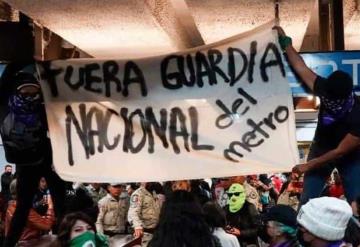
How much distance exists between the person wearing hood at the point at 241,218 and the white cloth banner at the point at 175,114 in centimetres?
357

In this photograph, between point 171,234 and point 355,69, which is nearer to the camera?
point 171,234

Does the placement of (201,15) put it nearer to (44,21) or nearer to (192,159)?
(44,21)

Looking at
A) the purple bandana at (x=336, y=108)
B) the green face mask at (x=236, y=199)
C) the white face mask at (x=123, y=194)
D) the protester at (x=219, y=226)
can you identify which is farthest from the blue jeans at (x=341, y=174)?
the white face mask at (x=123, y=194)

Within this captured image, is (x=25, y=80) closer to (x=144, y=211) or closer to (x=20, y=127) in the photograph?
(x=20, y=127)

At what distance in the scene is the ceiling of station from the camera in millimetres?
6754

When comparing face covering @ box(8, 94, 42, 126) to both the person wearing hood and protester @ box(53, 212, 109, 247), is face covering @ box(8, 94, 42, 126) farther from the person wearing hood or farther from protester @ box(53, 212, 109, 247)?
the person wearing hood

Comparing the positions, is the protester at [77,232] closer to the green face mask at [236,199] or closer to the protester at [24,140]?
the protester at [24,140]

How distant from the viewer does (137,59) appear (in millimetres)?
5309

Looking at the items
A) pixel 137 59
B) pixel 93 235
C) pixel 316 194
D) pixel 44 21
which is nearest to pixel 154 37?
pixel 44 21

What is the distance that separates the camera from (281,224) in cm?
479

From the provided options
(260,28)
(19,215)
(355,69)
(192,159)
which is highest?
(260,28)

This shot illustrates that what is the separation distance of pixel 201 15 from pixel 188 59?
2.29 m

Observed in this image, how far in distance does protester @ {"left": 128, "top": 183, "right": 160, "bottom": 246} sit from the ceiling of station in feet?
9.30

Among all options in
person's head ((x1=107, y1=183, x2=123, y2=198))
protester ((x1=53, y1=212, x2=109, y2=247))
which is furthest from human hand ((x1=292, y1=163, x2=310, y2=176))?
person's head ((x1=107, y1=183, x2=123, y2=198))
